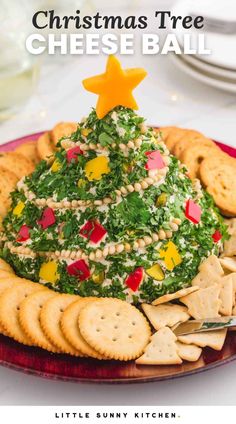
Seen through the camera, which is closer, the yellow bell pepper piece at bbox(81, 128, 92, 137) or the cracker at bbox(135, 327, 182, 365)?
the cracker at bbox(135, 327, 182, 365)

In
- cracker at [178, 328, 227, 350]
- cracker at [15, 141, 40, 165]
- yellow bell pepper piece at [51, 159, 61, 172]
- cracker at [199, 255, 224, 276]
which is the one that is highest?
yellow bell pepper piece at [51, 159, 61, 172]

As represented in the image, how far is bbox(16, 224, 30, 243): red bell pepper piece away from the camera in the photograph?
214cm

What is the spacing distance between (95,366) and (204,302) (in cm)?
37

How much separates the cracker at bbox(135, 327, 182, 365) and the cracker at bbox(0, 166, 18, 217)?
2.47ft

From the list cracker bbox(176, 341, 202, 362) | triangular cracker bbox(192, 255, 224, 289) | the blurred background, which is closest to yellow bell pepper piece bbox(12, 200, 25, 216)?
triangular cracker bbox(192, 255, 224, 289)

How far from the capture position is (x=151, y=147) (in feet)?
6.77

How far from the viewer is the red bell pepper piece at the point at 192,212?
2122 mm

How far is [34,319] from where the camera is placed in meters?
1.88

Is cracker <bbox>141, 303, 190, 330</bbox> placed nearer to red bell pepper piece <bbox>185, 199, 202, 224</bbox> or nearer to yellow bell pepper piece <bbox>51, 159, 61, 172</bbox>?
red bell pepper piece <bbox>185, 199, 202, 224</bbox>

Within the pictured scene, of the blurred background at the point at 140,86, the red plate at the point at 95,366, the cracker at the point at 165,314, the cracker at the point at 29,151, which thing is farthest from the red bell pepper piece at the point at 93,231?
the blurred background at the point at 140,86

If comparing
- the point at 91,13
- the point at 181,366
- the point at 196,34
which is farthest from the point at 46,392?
the point at 91,13

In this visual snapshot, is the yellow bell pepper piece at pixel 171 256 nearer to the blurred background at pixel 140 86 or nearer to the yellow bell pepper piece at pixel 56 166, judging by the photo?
the yellow bell pepper piece at pixel 56 166

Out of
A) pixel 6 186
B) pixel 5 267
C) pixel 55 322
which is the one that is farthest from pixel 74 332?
pixel 6 186

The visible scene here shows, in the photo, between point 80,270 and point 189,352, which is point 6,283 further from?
point 189,352
